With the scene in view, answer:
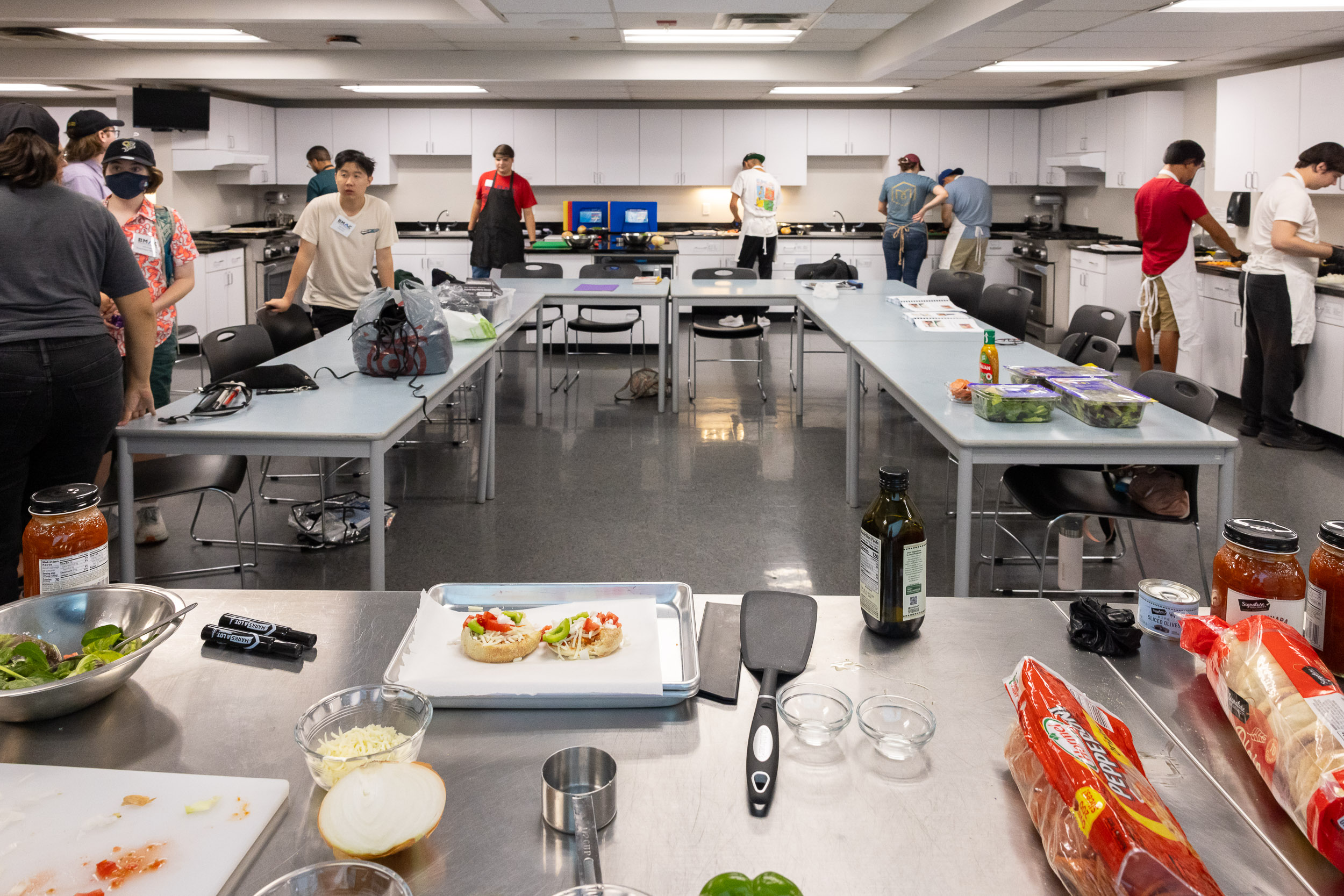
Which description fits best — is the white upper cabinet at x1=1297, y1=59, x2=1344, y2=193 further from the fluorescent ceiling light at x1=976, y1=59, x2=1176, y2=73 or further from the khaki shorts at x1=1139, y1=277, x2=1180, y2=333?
the fluorescent ceiling light at x1=976, y1=59, x2=1176, y2=73

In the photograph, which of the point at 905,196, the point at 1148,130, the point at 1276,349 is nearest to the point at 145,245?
the point at 1276,349

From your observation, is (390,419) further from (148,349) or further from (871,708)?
(871,708)

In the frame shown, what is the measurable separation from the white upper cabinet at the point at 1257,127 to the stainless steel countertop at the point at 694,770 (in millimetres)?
6344

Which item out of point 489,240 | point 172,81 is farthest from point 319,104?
point 489,240

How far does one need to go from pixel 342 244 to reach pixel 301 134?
6.52 meters

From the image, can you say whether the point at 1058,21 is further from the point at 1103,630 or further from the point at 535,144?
the point at 535,144

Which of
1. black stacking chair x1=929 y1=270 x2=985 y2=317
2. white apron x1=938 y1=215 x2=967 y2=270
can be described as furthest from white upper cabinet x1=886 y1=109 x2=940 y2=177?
black stacking chair x1=929 y1=270 x2=985 y2=317

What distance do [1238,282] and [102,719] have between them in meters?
7.01

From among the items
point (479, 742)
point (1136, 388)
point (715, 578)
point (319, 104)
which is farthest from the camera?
point (319, 104)

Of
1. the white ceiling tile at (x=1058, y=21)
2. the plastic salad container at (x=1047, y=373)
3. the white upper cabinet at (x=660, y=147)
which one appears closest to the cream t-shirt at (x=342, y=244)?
the plastic salad container at (x=1047, y=373)

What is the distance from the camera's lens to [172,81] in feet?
28.5

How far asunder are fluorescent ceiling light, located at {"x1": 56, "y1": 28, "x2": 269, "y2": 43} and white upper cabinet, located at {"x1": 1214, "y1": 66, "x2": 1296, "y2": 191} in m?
6.82

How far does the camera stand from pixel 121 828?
0.94m
